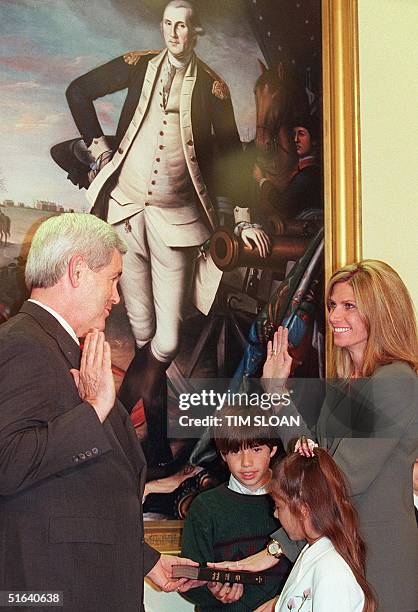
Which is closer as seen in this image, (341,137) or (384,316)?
(384,316)

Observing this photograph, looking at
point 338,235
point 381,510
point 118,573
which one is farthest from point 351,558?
point 338,235

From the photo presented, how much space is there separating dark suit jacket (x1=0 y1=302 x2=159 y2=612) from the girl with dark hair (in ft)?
1.50

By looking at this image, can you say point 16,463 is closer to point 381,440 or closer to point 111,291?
point 111,291

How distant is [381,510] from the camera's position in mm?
2311

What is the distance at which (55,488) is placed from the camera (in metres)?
1.77

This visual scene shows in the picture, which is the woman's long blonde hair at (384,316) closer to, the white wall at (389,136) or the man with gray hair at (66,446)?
the white wall at (389,136)

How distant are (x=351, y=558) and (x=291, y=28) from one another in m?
1.94

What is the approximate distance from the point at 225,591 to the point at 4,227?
4.45 ft

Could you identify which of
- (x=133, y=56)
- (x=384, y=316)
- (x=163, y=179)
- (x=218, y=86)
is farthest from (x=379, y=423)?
(x=133, y=56)

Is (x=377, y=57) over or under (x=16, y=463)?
over

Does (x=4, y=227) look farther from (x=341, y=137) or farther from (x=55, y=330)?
(x=341, y=137)

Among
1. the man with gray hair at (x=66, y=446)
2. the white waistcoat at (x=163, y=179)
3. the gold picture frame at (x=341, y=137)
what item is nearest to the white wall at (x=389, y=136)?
the gold picture frame at (x=341, y=137)

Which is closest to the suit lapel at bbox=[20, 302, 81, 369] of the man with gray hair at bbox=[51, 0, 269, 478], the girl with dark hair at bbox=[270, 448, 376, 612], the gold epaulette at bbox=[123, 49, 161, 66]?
the girl with dark hair at bbox=[270, 448, 376, 612]

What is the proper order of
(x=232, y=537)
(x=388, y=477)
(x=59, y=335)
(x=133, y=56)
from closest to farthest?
(x=59, y=335), (x=388, y=477), (x=232, y=537), (x=133, y=56)
